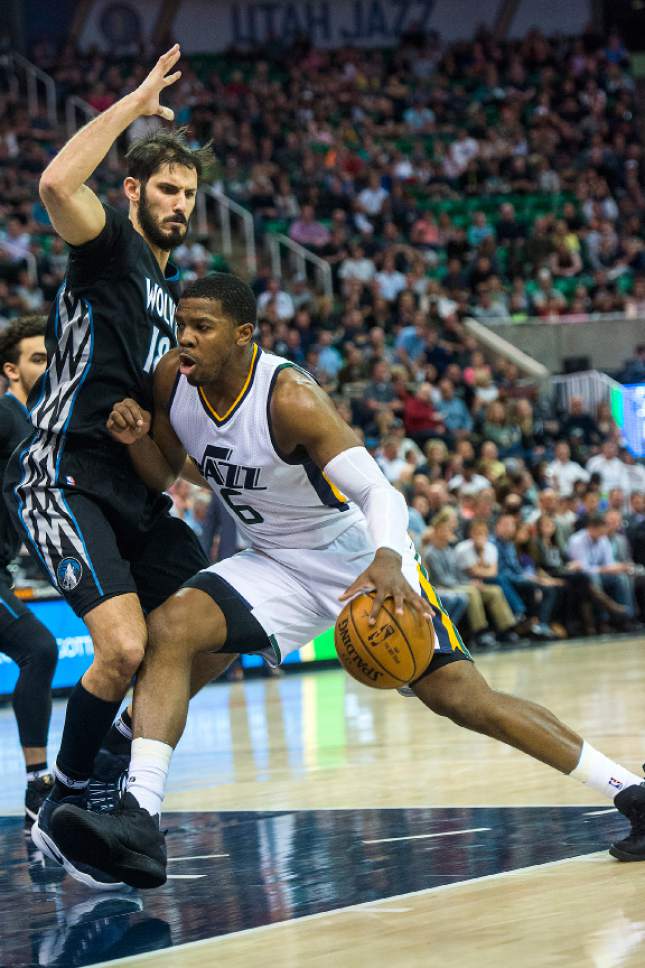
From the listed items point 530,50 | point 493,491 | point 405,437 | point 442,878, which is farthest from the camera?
point 530,50

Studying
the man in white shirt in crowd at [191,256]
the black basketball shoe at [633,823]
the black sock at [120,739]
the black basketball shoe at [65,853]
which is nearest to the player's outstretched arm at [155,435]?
the black sock at [120,739]

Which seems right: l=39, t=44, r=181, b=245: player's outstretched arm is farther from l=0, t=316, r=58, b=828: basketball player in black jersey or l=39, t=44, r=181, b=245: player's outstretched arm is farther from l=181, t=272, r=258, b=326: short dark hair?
l=0, t=316, r=58, b=828: basketball player in black jersey

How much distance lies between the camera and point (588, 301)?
21.8m

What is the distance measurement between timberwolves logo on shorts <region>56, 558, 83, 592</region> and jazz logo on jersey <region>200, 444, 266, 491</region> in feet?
1.58

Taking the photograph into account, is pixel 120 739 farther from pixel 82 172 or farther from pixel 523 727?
pixel 82 172

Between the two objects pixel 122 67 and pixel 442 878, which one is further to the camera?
pixel 122 67

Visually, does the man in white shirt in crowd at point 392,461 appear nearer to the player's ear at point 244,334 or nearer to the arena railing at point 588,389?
the arena railing at point 588,389

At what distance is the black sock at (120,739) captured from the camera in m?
5.07

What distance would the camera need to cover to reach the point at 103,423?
15.1ft

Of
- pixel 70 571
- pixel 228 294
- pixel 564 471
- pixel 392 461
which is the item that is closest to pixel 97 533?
pixel 70 571

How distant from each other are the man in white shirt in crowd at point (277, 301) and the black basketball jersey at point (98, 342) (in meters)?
13.0

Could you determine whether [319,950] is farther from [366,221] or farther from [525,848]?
[366,221]

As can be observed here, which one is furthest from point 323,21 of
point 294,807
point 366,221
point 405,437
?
point 294,807

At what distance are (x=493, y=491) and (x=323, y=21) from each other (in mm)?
13958
